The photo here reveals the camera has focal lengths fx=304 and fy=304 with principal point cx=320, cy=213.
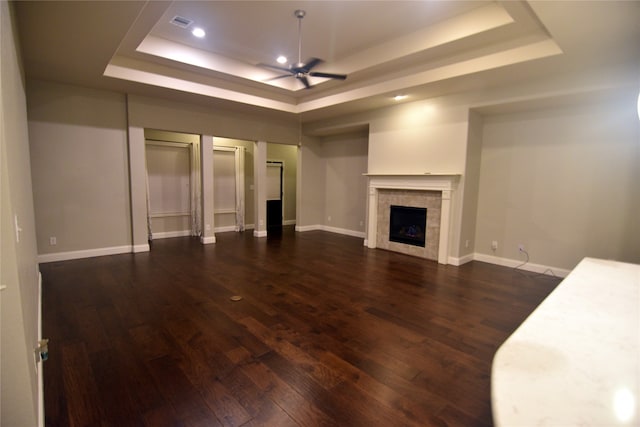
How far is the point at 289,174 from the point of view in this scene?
8.95 meters

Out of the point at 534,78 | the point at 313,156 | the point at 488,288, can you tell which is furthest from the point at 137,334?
the point at 313,156

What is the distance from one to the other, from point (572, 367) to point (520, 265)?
15.5 ft

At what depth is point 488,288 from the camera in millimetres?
3955

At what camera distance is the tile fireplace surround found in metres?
5.07

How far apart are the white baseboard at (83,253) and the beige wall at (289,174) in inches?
173

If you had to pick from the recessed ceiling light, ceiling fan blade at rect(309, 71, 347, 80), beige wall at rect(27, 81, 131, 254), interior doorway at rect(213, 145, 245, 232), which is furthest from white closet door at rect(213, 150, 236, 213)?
ceiling fan blade at rect(309, 71, 347, 80)

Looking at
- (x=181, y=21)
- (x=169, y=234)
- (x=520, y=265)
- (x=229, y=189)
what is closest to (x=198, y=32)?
(x=181, y=21)

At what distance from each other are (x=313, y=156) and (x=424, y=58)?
4183mm

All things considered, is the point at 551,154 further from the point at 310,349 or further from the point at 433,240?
the point at 310,349

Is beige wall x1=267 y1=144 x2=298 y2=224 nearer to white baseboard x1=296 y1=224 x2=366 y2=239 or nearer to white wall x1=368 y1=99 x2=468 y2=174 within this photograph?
white baseboard x1=296 y1=224 x2=366 y2=239

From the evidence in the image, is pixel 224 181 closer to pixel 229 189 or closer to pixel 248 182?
pixel 229 189

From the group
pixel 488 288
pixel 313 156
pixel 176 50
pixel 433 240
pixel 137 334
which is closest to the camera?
pixel 137 334

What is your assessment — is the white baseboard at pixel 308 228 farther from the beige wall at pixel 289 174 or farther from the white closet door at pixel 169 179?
the white closet door at pixel 169 179

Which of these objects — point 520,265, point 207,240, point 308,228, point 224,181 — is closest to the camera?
point 520,265
